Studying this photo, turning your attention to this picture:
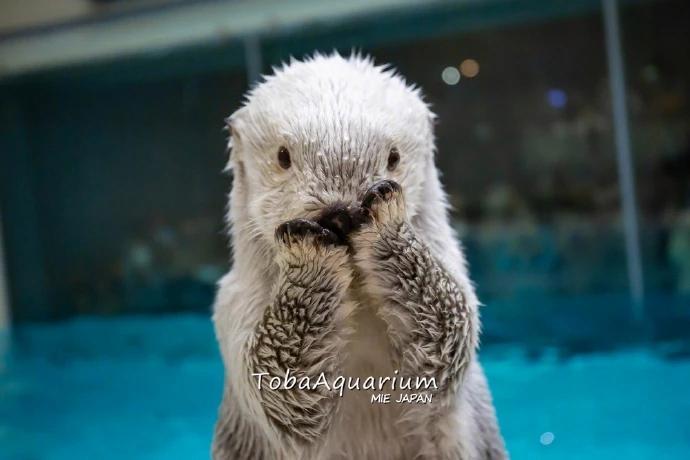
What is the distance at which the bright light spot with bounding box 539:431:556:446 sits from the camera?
3.41ft

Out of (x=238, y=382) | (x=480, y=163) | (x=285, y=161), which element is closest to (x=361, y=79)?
(x=285, y=161)

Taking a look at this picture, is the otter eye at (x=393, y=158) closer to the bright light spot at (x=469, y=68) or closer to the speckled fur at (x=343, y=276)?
the speckled fur at (x=343, y=276)

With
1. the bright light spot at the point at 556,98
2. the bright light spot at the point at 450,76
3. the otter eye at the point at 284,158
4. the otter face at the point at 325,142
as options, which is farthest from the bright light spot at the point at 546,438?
the bright light spot at the point at 556,98

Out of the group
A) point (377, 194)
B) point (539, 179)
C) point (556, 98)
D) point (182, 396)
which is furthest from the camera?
point (539, 179)

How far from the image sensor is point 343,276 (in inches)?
26.0

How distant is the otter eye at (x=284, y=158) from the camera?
675 millimetres

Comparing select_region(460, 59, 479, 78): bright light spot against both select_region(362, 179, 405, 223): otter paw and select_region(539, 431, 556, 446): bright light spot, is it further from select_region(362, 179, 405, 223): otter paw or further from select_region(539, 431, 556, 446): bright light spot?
select_region(362, 179, 405, 223): otter paw

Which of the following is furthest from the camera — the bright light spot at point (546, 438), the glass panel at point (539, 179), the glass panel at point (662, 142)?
the glass panel at point (662, 142)

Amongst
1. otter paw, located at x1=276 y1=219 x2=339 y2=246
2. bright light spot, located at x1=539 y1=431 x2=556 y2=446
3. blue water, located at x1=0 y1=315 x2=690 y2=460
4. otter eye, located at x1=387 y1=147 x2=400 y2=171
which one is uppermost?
otter eye, located at x1=387 y1=147 x2=400 y2=171

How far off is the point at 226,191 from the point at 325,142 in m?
0.73

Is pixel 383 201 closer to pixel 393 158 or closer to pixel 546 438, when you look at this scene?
pixel 393 158

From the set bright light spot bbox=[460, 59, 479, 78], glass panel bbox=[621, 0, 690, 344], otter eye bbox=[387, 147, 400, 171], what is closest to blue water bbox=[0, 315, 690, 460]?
otter eye bbox=[387, 147, 400, 171]

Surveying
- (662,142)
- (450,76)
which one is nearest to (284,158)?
(450,76)

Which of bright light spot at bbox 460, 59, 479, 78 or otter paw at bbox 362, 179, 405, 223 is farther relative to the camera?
bright light spot at bbox 460, 59, 479, 78
